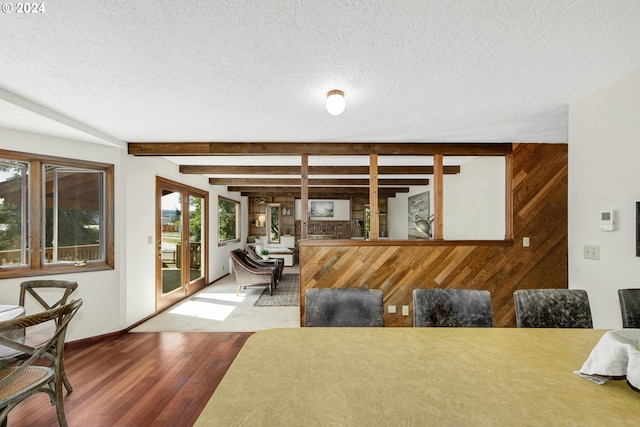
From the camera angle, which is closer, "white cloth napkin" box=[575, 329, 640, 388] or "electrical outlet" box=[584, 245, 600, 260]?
"white cloth napkin" box=[575, 329, 640, 388]

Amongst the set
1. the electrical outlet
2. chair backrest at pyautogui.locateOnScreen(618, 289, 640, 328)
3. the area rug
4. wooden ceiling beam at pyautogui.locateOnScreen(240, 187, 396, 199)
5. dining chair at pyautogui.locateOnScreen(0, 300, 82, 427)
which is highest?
wooden ceiling beam at pyautogui.locateOnScreen(240, 187, 396, 199)

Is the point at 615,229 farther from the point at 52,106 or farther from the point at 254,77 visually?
the point at 52,106

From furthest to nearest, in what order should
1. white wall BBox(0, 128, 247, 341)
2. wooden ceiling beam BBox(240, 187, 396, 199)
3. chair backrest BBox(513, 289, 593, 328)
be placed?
1. wooden ceiling beam BBox(240, 187, 396, 199)
2. white wall BBox(0, 128, 247, 341)
3. chair backrest BBox(513, 289, 593, 328)

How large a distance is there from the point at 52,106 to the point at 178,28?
6.24 ft

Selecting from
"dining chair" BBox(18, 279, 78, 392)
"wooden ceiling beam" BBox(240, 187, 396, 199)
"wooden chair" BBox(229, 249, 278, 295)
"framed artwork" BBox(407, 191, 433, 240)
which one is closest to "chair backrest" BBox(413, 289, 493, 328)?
"dining chair" BBox(18, 279, 78, 392)

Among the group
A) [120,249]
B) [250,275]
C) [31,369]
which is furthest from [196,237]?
[31,369]

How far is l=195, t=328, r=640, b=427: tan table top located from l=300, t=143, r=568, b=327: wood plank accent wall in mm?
1901

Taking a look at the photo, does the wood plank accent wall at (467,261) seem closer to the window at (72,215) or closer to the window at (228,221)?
the window at (72,215)

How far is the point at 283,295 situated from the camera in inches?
205

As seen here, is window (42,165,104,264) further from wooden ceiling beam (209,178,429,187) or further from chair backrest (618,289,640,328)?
chair backrest (618,289,640,328)

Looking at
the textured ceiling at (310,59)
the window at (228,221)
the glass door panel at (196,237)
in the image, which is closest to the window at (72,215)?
the textured ceiling at (310,59)

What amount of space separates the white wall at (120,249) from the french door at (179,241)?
0.61ft

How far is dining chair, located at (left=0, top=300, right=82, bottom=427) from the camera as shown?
4.75 feet

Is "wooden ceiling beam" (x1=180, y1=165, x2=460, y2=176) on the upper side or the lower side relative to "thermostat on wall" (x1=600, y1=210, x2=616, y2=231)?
upper
